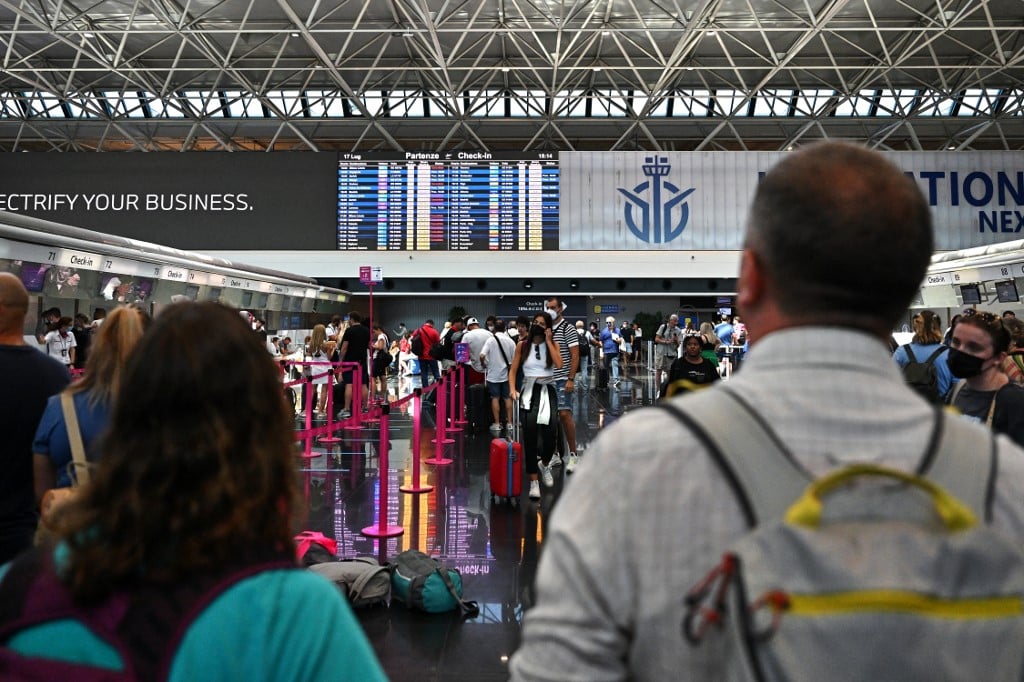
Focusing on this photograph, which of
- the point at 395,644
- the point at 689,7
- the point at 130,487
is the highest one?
the point at 689,7

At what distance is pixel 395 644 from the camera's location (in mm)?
3590

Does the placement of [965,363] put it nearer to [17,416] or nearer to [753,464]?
[753,464]

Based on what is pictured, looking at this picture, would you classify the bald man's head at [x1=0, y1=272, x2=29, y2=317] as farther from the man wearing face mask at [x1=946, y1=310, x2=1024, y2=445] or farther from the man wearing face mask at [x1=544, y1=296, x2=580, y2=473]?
the man wearing face mask at [x1=544, y1=296, x2=580, y2=473]

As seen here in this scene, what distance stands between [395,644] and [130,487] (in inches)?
118

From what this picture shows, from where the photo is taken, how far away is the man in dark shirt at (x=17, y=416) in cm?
261

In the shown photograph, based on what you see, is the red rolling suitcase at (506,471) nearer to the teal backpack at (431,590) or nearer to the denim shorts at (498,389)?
the teal backpack at (431,590)

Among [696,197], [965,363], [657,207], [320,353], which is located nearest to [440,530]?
[965,363]

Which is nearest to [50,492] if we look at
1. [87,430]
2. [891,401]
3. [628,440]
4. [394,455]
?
[87,430]

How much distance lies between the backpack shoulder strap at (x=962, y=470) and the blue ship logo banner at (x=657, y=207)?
2129 centimetres

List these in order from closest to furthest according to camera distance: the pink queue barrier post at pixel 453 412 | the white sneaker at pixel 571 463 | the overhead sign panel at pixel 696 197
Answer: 1. the white sneaker at pixel 571 463
2. the pink queue barrier post at pixel 453 412
3. the overhead sign panel at pixel 696 197

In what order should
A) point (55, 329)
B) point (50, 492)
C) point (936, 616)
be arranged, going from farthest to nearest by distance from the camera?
point (55, 329), point (50, 492), point (936, 616)

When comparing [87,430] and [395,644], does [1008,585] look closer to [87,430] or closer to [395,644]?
[87,430]

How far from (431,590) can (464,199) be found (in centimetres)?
1848

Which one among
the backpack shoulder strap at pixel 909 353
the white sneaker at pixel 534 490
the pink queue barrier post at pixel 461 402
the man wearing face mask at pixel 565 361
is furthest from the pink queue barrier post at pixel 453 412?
the backpack shoulder strap at pixel 909 353
